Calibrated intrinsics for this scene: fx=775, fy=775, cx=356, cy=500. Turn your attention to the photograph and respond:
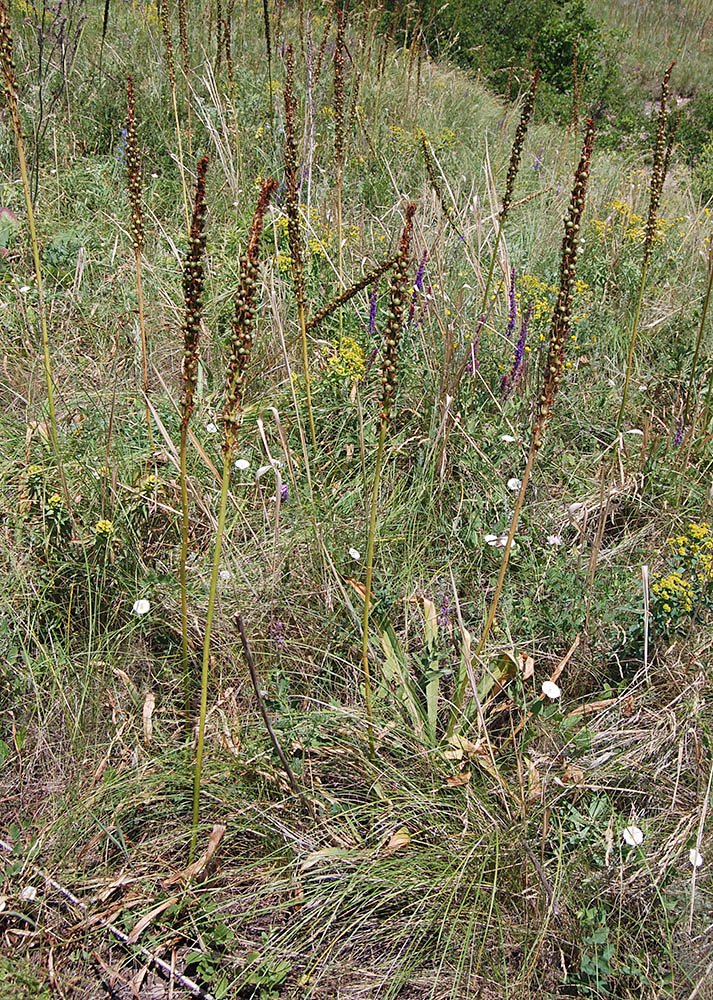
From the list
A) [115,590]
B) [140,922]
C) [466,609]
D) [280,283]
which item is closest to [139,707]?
[115,590]

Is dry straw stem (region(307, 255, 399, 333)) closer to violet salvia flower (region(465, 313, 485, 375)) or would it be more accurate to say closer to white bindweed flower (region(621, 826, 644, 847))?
violet salvia flower (region(465, 313, 485, 375))

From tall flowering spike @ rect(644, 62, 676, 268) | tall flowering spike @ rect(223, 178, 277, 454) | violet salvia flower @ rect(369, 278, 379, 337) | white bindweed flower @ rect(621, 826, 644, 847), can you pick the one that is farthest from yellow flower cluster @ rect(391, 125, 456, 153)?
white bindweed flower @ rect(621, 826, 644, 847)

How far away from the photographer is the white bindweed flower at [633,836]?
178 cm

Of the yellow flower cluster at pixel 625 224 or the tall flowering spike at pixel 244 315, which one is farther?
the yellow flower cluster at pixel 625 224

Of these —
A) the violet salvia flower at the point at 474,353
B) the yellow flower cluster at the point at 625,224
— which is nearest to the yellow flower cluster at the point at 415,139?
the yellow flower cluster at the point at 625,224

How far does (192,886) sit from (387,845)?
0.44 meters

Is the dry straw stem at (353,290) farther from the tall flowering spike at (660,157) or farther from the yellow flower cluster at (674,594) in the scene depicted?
the yellow flower cluster at (674,594)

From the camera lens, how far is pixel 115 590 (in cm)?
226

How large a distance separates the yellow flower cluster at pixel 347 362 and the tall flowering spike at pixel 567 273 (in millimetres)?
1288

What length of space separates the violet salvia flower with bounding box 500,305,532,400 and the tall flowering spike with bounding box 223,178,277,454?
1.66m

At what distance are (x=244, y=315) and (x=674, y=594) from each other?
5.18 feet

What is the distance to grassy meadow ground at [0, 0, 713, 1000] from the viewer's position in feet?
5.43

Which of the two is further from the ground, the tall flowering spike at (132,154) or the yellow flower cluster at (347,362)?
the tall flowering spike at (132,154)

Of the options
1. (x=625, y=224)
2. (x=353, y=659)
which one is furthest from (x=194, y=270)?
(x=625, y=224)
